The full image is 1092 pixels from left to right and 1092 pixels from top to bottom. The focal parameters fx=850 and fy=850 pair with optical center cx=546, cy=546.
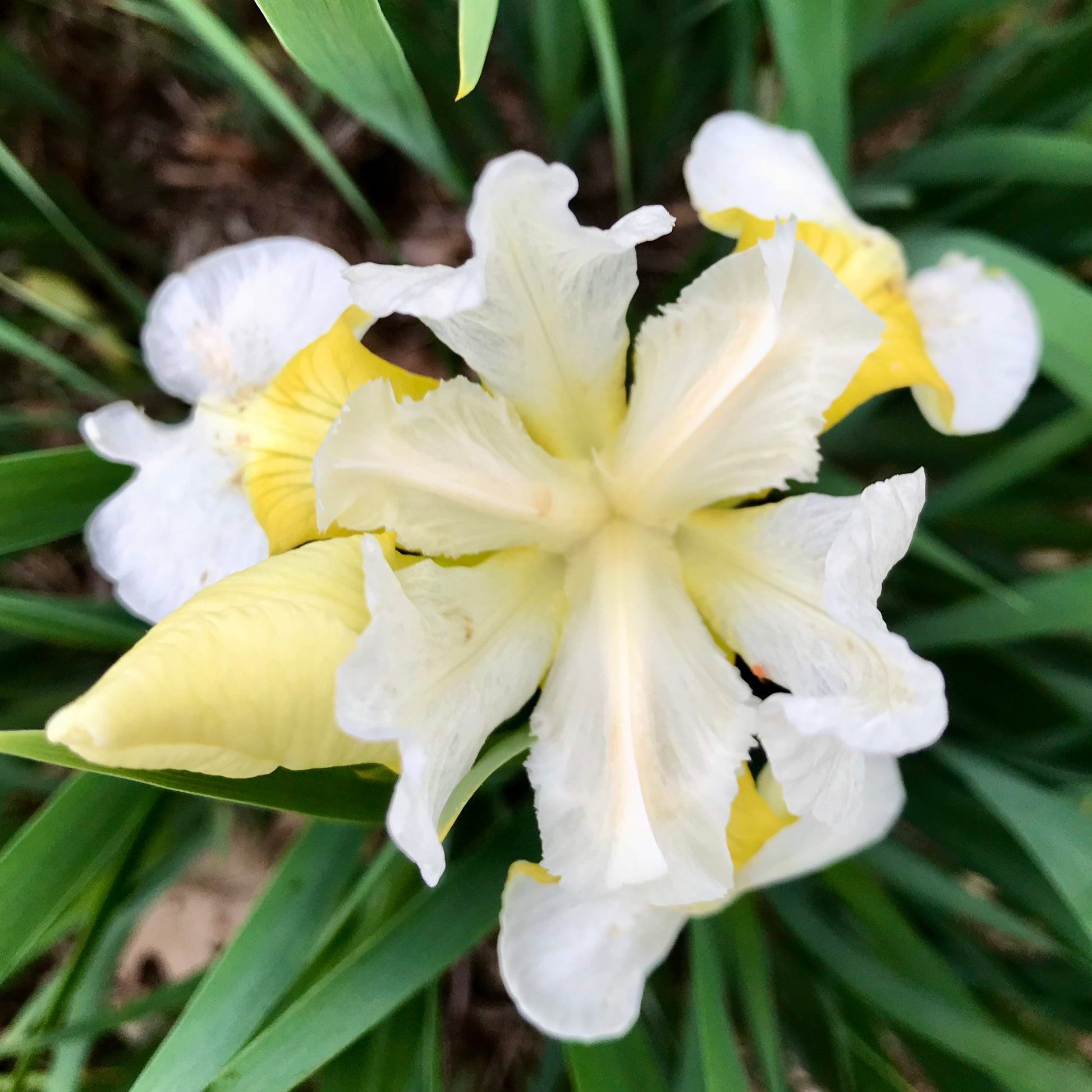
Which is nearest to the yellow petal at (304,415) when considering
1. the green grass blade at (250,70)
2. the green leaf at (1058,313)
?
the green grass blade at (250,70)

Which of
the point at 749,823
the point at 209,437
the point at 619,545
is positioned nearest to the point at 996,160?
the point at 619,545

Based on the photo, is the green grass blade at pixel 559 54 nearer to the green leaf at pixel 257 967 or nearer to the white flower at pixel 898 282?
the white flower at pixel 898 282

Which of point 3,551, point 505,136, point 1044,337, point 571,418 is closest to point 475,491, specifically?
point 571,418

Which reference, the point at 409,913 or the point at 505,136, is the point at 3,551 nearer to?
the point at 409,913

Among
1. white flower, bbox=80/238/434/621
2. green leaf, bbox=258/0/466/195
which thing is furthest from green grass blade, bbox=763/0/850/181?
white flower, bbox=80/238/434/621

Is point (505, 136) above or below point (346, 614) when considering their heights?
above

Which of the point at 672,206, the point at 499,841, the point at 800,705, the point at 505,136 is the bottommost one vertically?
the point at 499,841

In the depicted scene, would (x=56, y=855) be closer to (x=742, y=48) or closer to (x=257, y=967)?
(x=257, y=967)
